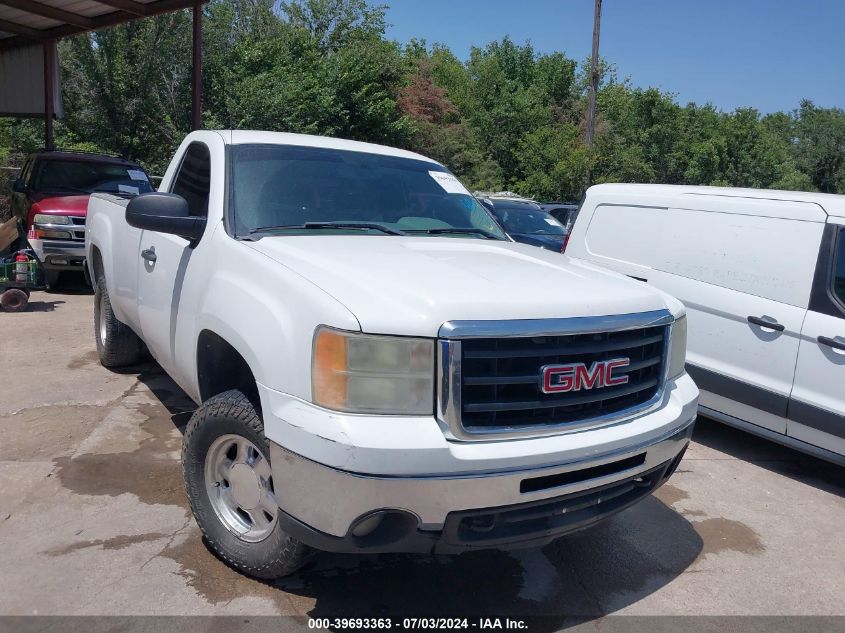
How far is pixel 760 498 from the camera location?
461 cm

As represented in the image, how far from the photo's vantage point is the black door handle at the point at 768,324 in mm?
4953

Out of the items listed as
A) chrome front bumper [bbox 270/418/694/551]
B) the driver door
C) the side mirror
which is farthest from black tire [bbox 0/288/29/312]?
chrome front bumper [bbox 270/418/694/551]

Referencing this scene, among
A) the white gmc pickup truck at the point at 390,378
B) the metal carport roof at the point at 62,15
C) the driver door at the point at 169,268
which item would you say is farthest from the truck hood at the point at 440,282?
the metal carport roof at the point at 62,15

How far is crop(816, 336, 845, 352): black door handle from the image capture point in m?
4.65

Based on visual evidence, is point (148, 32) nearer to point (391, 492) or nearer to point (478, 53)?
point (391, 492)

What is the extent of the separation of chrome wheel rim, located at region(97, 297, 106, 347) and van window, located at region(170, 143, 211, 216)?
1947mm

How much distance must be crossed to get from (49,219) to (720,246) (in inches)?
324

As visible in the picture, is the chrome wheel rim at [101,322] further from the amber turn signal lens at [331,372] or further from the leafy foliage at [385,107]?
the leafy foliage at [385,107]

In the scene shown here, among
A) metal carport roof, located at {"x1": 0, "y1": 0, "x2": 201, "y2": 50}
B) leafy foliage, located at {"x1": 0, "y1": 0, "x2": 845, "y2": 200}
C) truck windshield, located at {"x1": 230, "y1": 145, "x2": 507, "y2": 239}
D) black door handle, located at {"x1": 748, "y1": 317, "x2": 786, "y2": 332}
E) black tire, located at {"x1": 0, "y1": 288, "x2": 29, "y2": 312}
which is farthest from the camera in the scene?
leafy foliage, located at {"x1": 0, "y1": 0, "x2": 845, "y2": 200}

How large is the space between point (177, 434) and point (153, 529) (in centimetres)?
137

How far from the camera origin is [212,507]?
3.27 m

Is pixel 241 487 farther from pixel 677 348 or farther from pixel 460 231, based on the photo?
pixel 677 348

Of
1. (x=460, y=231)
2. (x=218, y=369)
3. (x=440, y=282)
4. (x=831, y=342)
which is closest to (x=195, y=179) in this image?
(x=218, y=369)

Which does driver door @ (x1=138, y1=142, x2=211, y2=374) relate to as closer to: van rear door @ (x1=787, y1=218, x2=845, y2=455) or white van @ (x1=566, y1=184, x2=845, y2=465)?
white van @ (x1=566, y1=184, x2=845, y2=465)
